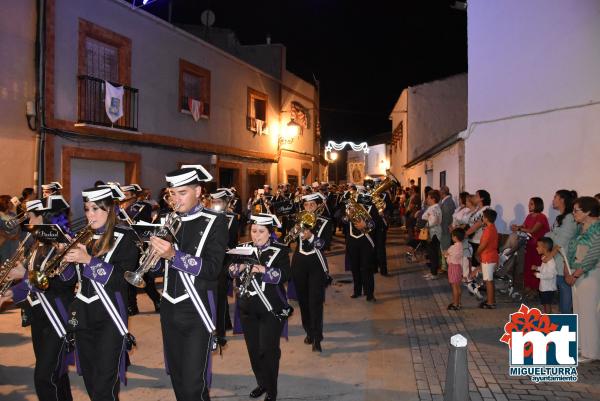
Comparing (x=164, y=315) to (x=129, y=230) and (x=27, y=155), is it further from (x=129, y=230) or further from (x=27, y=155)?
(x=27, y=155)

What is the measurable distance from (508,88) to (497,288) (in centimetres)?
469

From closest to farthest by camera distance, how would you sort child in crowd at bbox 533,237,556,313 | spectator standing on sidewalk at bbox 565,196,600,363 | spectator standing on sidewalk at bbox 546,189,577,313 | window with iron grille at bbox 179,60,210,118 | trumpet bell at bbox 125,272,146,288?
trumpet bell at bbox 125,272,146,288 → spectator standing on sidewalk at bbox 565,196,600,363 → spectator standing on sidewalk at bbox 546,189,577,313 → child in crowd at bbox 533,237,556,313 → window with iron grille at bbox 179,60,210,118

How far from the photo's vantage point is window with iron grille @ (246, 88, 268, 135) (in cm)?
1991

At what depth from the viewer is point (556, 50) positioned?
10031mm

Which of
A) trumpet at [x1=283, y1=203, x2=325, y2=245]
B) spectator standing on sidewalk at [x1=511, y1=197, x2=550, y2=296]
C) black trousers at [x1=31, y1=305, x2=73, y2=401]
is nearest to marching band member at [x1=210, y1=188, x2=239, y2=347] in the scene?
trumpet at [x1=283, y1=203, x2=325, y2=245]

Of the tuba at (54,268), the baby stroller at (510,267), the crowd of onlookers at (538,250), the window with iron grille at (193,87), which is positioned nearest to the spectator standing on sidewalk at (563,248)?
the crowd of onlookers at (538,250)

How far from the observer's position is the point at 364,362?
19.1ft

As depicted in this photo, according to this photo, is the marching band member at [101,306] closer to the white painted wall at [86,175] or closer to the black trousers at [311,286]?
the black trousers at [311,286]

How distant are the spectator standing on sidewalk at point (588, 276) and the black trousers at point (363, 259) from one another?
11.4 ft

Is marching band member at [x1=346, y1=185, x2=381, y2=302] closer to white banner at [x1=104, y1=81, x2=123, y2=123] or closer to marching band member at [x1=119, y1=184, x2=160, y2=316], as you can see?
marching band member at [x1=119, y1=184, x2=160, y2=316]

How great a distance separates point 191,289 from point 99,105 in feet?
33.8

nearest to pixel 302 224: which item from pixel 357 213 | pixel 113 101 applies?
pixel 357 213

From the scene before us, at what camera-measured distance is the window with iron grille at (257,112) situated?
1991cm

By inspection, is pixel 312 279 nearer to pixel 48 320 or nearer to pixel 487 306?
pixel 48 320
